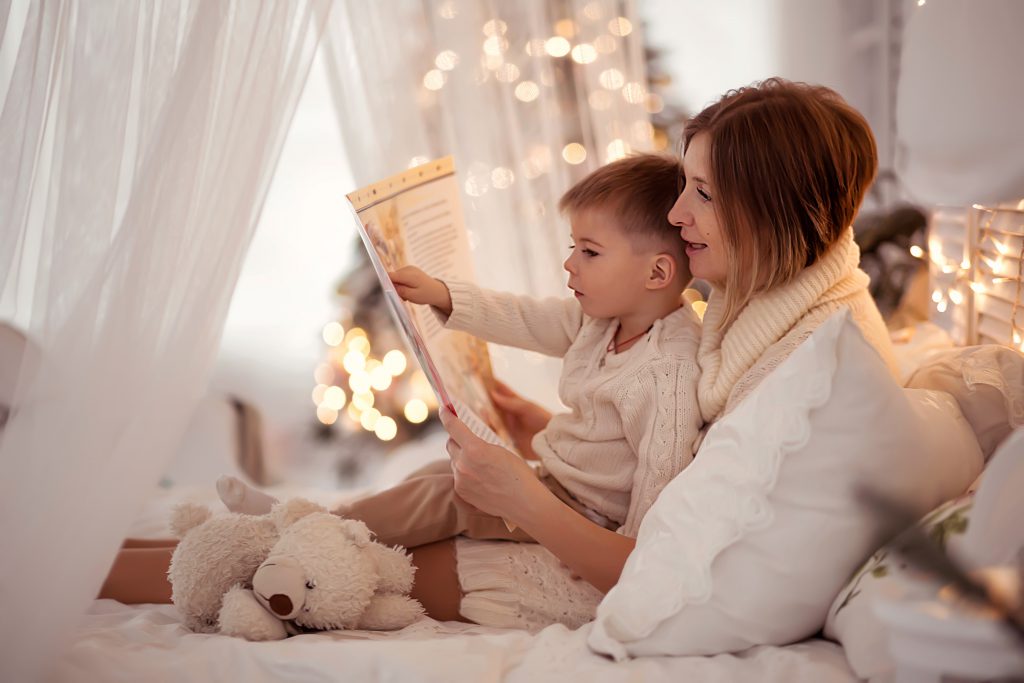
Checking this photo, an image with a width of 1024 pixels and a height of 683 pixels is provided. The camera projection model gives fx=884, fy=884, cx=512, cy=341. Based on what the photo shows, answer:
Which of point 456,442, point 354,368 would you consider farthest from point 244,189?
point 354,368

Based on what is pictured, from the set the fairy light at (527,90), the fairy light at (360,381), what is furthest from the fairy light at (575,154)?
the fairy light at (360,381)

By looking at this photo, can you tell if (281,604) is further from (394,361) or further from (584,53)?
(394,361)

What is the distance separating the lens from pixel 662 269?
1.34m

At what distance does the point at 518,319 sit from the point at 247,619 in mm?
678

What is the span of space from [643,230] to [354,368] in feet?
5.18

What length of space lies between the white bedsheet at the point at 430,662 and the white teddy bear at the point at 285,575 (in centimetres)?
8

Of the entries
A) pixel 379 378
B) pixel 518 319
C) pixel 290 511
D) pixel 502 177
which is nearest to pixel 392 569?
pixel 290 511

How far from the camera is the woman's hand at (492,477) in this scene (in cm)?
115

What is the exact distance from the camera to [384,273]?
116cm

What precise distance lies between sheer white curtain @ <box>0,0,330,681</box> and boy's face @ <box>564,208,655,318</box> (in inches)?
21.8

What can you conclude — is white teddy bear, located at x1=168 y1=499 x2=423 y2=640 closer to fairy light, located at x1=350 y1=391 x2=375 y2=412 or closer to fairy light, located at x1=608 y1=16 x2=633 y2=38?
fairy light, located at x1=608 y1=16 x2=633 y2=38

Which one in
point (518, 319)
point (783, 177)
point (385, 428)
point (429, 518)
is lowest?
point (385, 428)

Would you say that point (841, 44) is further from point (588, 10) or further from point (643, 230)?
point (643, 230)

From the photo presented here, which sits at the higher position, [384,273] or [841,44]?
[841,44]
